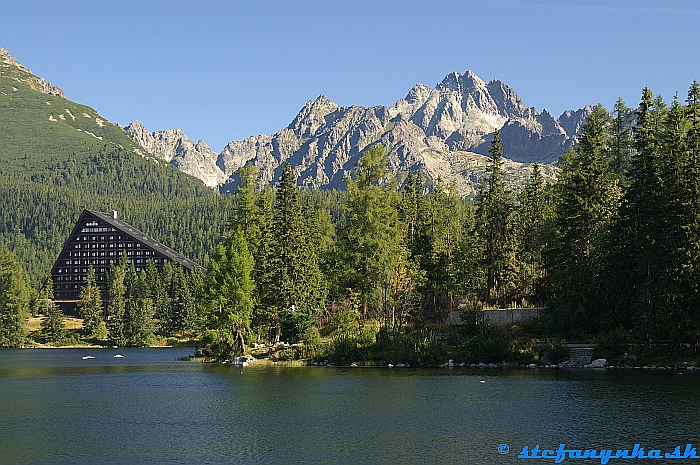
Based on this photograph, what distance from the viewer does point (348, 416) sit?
42.4 metres

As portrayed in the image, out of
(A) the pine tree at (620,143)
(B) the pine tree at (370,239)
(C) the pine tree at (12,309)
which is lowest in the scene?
(C) the pine tree at (12,309)

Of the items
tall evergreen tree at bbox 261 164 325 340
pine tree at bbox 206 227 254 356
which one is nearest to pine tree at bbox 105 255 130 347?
tall evergreen tree at bbox 261 164 325 340

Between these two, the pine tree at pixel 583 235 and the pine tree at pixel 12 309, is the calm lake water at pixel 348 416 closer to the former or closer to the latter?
the pine tree at pixel 583 235

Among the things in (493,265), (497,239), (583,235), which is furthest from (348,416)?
(497,239)

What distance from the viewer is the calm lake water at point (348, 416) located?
33.1 metres

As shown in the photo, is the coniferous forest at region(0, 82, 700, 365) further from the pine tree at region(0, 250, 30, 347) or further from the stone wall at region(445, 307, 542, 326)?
the pine tree at region(0, 250, 30, 347)

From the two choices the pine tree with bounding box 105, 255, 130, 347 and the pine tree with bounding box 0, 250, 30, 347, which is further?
the pine tree with bounding box 105, 255, 130, 347

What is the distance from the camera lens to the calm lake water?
33.1 m

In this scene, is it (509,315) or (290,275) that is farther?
(290,275)

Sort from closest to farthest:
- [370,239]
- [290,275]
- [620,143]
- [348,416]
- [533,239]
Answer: [348,416]
[370,239]
[290,275]
[533,239]
[620,143]

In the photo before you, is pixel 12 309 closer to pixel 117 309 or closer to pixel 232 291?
pixel 117 309

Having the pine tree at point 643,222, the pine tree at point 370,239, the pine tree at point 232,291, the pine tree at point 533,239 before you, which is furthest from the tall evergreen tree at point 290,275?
the pine tree at point 643,222

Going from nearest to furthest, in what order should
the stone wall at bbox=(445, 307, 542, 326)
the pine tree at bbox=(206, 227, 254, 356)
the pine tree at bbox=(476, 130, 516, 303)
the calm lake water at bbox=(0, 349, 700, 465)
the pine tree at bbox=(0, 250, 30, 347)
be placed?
1. the calm lake water at bbox=(0, 349, 700, 465)
2. the stone wall at bbox=(445, 307, 542, 326)
3. the pine tree at bbox=(206, 227, 254, 356)
4. the pine tree at bbox=(476, 130, 516, 303)
5. the pine tree at bbox=(0, 250, 30, 347)

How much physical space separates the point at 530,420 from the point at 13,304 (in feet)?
442
